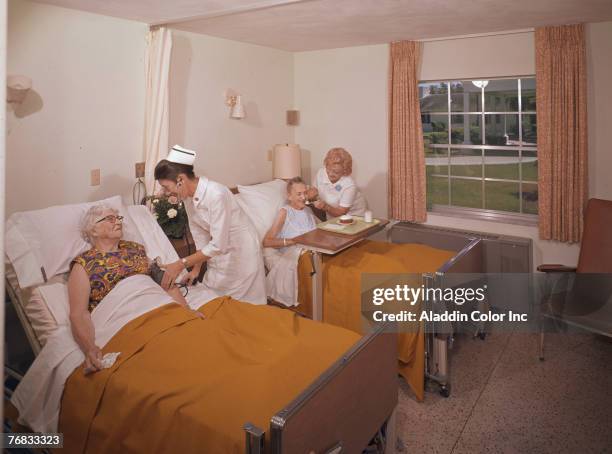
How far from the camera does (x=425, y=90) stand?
180 inches

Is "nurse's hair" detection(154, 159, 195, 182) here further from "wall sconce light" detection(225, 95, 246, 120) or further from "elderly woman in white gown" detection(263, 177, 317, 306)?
"wall sconce light" detection(225, 95, 246, 120)

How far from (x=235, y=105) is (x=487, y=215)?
2.49 m

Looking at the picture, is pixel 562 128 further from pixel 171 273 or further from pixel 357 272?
pixel 171 273

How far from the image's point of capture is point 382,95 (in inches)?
178

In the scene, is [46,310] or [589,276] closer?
[46,310]

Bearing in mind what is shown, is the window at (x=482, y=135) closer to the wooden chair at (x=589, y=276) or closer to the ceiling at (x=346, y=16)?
the ceiling at (x=346, y=16)

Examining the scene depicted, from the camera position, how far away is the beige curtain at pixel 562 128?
3514mm

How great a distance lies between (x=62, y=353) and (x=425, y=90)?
12.6ft

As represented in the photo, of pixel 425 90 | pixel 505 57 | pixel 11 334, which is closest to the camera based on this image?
pixel 11 334

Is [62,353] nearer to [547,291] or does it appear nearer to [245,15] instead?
[245,15]

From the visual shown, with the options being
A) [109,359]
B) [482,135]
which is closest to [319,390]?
[109,359]

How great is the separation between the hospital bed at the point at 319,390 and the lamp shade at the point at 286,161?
1955mm

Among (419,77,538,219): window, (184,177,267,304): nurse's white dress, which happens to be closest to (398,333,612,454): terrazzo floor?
(184,177,267,304): nurse's white dress

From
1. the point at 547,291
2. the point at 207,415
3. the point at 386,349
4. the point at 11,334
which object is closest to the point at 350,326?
the point at 386,349
